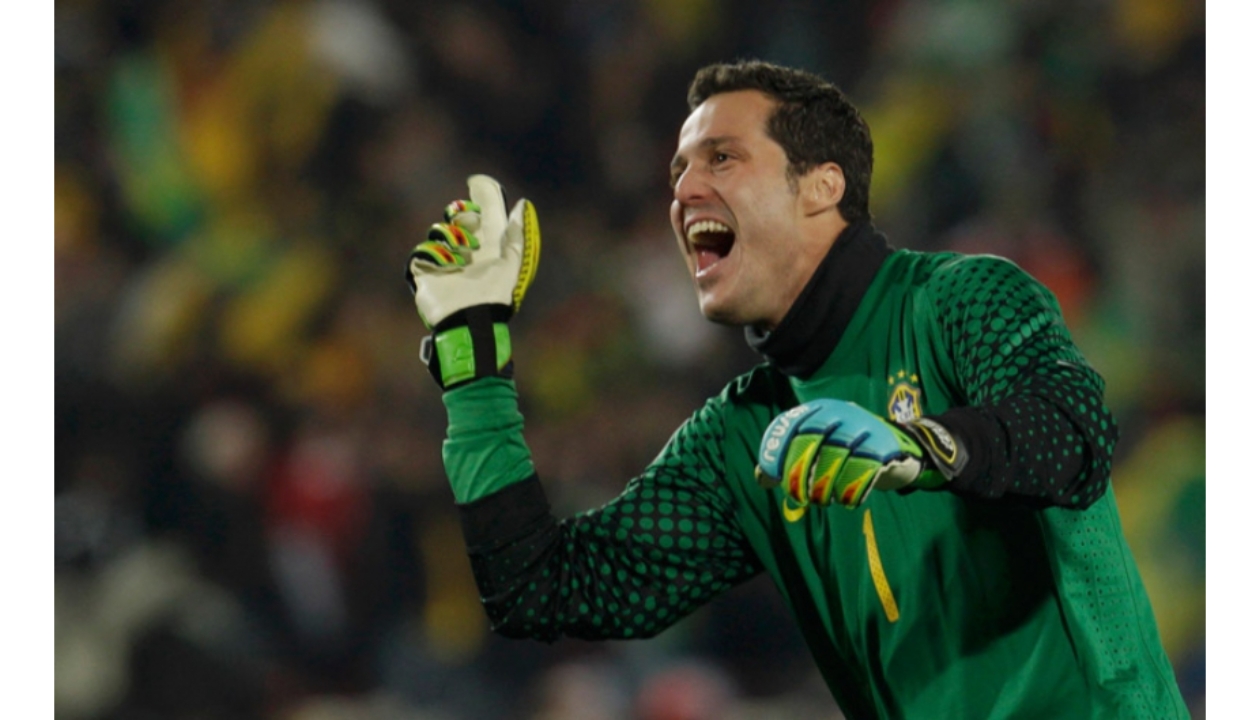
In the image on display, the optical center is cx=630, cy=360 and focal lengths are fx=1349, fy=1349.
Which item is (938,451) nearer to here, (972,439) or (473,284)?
(972,439)

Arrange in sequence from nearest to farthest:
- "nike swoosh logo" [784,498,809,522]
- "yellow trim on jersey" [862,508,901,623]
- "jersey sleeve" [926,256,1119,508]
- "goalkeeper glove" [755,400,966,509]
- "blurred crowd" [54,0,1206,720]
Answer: "goalkeeper glove" [755,400,966,509] → "jersey sleeve" [926,256,1119,508] → "yellow trim on jersey" [862,508,901,623] → "nike swoosh logo" [784,498,809,522] → "blurred crowd" [54,0,1206,720]

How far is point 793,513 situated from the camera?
1961 millimetres

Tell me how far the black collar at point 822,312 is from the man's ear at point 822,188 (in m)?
0.10

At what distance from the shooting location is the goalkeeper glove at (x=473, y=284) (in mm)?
1874

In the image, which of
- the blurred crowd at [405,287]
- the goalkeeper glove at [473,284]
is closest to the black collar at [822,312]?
the goalkeeper glove at [473,284]

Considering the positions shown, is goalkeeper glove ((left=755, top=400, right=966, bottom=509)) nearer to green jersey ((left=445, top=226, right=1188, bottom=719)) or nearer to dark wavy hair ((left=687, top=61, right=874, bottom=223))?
green jersey ((left=445, top=226, right=1188, bottom=719))

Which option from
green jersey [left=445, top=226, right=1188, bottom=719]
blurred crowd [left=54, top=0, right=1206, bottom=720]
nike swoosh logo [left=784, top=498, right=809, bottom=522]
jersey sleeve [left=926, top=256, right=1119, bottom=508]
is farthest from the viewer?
blurred crowd [left=54, top=0, right=1206, bottom=720]

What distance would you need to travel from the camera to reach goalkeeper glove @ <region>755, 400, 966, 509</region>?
1.25 meters

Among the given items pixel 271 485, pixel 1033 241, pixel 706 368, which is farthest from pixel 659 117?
pixel 271 485

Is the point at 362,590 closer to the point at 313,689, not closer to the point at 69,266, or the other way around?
the point at 313,689

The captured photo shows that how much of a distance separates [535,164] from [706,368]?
774 millimetres

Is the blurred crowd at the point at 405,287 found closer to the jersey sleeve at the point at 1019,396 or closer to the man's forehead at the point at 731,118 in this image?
the man's forehead at the point at 731,118

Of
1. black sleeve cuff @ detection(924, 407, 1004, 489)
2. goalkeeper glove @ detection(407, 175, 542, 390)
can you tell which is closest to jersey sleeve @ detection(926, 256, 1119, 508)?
black sleeve cuff @ detection(924, 407, 1004, 489)

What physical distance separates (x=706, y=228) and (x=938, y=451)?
798mm
